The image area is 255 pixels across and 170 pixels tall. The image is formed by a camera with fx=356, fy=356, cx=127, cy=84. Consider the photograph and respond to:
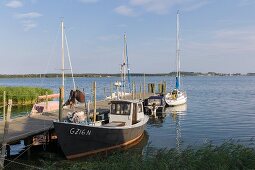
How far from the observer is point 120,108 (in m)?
22.4

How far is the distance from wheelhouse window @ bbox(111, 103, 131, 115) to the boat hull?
2.41 metres

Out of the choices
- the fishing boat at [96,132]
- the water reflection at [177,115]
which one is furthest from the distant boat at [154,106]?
the fishing boat at [96,132]

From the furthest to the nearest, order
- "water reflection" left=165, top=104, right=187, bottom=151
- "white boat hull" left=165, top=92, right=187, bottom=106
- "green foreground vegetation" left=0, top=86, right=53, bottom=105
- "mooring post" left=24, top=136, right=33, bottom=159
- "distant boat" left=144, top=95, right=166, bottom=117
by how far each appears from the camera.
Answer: "white boat hull" left=165, top=92, right=187, bottom=106, "green foreground vegetation" left=0, top=86, right=53, bottom=105, "distant boat" left=144, top=95, right=166, bottom=117, "water reflection" left=165, top=104, right=187, bottom=151, "mooring post" left=24, top=136, right=33, bottom=159

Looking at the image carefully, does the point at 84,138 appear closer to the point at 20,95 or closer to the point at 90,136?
the point at 90,136

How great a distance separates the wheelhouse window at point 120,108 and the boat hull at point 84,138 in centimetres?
241

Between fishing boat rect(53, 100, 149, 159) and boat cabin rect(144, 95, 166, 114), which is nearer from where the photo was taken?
fishing boat rect(53, 100, 149, 159)

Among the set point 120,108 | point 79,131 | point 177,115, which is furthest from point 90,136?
point 177,115

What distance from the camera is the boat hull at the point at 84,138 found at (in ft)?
59.4

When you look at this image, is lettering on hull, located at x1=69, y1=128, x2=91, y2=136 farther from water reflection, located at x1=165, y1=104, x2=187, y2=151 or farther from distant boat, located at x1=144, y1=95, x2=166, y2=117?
distant boat, located at x1=144, y1=95, x2=166, y2=117

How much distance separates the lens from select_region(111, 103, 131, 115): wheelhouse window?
73.3 feet

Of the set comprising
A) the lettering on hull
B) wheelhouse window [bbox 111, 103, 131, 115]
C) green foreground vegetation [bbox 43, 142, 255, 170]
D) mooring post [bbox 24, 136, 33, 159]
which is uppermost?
wheelhouse window [bbox 111, 103, 131, 115]

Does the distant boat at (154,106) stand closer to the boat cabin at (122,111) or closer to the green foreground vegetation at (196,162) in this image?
the boat cabin at (122,111)

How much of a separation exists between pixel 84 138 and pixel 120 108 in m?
4.53

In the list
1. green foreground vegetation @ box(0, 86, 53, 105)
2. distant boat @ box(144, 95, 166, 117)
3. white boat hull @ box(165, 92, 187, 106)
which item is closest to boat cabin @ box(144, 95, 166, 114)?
distant boat @ box(144, 95, 166, 117)
